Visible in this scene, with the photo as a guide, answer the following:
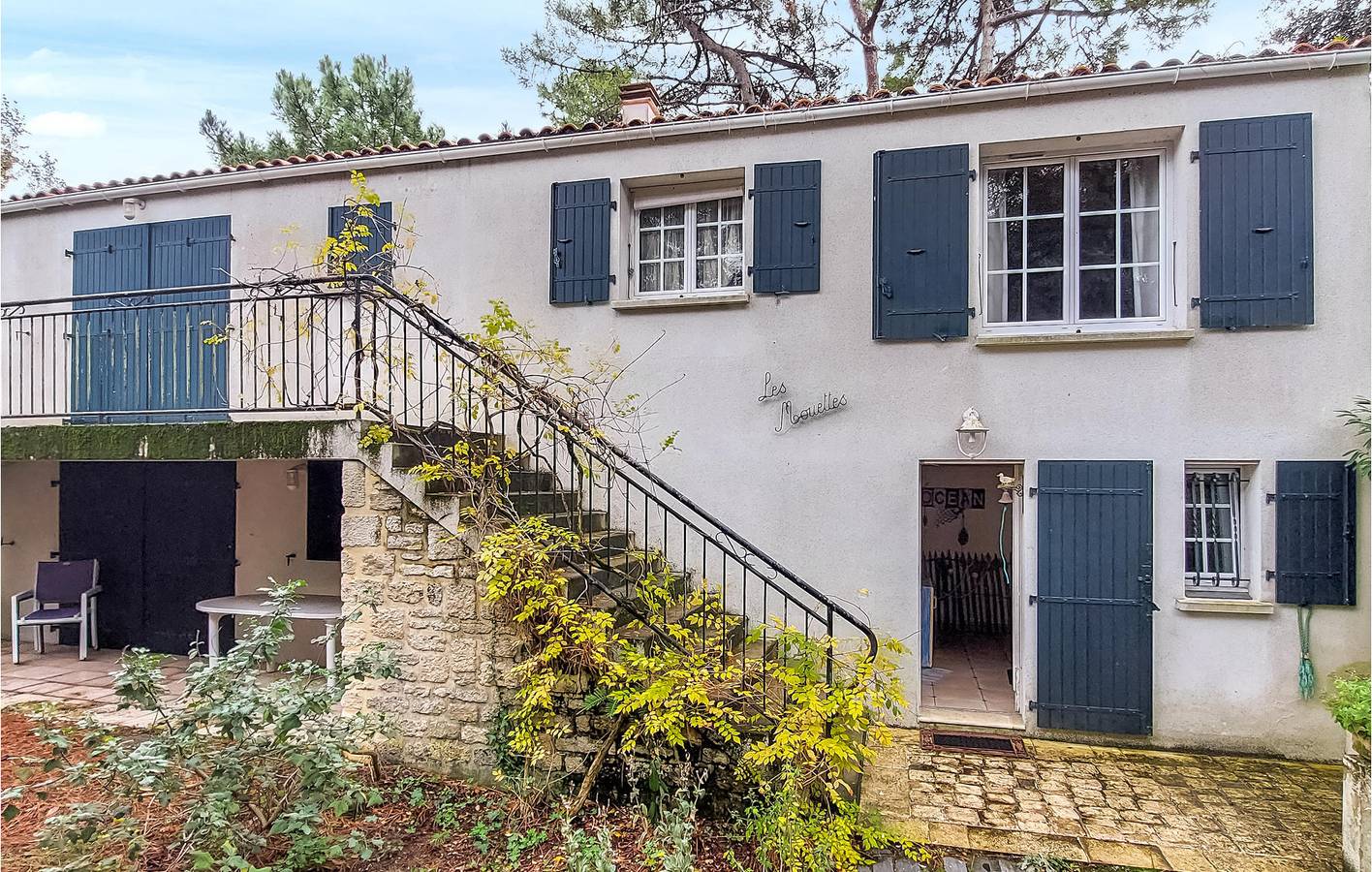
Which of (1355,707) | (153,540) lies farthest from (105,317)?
(1355,707)

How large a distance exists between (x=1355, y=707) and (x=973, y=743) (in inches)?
92.3

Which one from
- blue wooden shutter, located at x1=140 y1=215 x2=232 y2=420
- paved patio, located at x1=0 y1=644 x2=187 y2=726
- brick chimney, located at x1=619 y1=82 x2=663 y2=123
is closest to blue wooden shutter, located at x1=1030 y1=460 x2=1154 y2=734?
brick chimney, located at x1=619 y1=82 x2=663 y2=123

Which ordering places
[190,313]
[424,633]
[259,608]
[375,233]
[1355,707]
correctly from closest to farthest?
1. [1355,707]
2. [424,633]
3. [259,608]
4. [190,313]
5. [375,233]

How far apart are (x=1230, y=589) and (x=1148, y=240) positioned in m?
2.79


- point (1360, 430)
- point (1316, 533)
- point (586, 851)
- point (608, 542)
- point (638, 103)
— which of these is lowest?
point (586, 851)

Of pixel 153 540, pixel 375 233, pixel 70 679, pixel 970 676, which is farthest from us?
pixel 153 540

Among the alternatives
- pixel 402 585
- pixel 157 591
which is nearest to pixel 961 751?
pixel 402 585

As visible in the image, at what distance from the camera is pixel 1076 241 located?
5465mm

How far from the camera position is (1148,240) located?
536 centimetres

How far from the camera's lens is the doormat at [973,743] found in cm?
505

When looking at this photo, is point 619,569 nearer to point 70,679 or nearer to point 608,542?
point 608,542

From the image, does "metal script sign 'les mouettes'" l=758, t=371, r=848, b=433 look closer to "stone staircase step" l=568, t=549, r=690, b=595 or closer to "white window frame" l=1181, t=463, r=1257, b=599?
"stone staircase step" l=568, t=549, r=690, b=595

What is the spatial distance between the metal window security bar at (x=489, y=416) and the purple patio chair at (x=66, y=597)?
1.74 meters

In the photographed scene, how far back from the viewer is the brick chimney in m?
6.14
